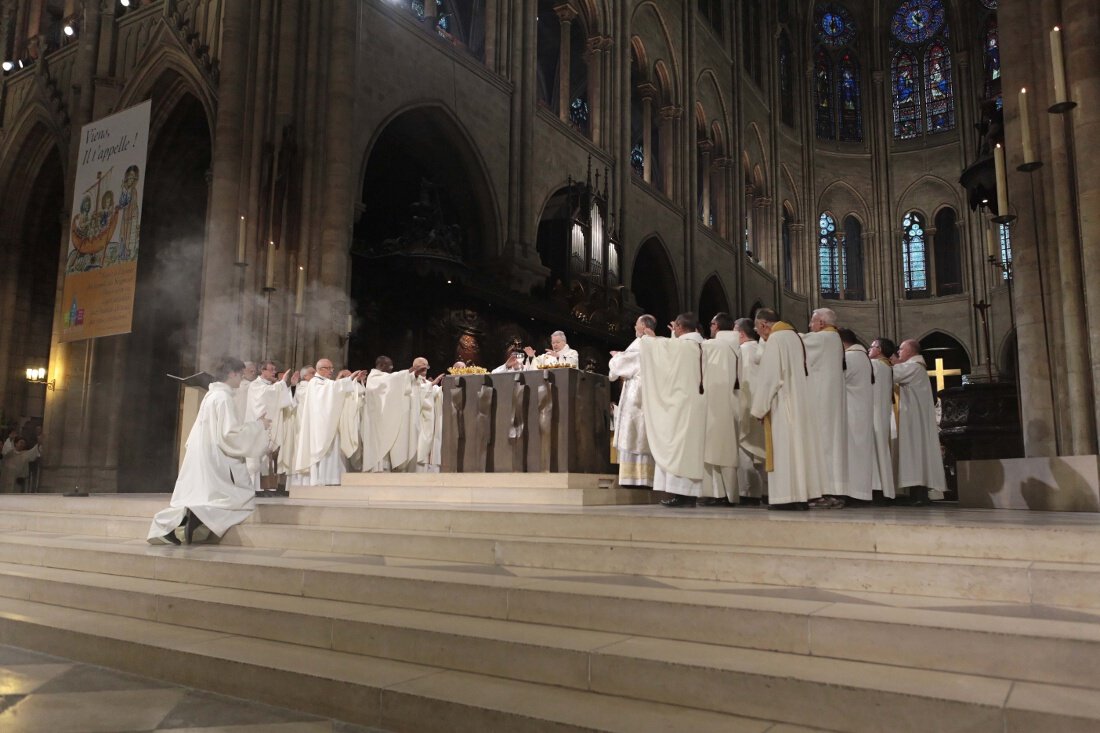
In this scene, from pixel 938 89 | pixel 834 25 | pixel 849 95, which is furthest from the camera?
pixel 849 95

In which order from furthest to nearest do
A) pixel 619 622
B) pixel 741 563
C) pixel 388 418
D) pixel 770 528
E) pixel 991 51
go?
pixel 991 51 < pixel 388 418 < pixel 770 528 < pixel 741 563 < pixel 619 622

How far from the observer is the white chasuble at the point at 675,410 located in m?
7.25

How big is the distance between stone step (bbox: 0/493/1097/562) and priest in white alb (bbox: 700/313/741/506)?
5.49ft

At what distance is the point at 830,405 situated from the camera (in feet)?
22.0

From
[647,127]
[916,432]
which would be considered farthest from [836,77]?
[916,432]

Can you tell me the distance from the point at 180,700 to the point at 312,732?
0.88 m

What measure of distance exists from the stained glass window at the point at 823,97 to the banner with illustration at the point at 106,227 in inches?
1131

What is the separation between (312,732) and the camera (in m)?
3.54

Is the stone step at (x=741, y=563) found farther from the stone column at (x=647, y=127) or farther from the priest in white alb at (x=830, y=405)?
the stone column at (x=647, y=127)

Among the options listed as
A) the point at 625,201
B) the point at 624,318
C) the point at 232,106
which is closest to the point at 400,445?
the point at 232,106

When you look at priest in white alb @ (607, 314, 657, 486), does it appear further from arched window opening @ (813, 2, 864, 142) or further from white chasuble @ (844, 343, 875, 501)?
arched window opening @ (813, 2, 864, 142)

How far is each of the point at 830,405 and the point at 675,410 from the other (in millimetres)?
1261

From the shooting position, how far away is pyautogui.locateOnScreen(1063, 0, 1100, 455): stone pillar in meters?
7.86

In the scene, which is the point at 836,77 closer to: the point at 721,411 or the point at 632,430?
the point at 632,430
